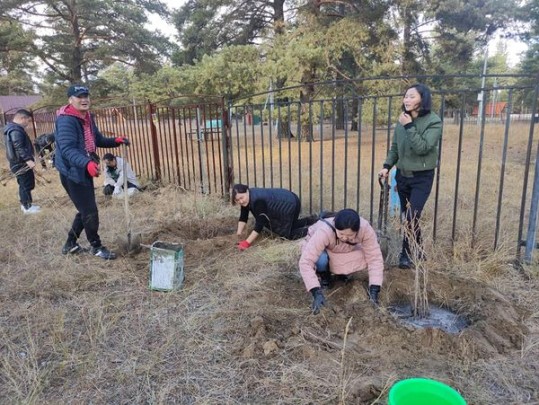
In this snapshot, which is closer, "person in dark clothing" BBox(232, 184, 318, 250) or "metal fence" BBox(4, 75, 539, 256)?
"metal fence" BBox(4, 75, 539, 256)

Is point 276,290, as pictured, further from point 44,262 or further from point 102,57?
point 102,57

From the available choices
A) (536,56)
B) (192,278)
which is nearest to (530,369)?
(192,278)

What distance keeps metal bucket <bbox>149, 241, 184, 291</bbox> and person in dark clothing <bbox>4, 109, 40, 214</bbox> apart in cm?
311

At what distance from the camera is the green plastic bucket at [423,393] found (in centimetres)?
155

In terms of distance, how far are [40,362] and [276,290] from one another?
153 centimetres

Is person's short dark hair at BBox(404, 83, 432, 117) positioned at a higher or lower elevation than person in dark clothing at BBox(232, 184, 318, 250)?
higher

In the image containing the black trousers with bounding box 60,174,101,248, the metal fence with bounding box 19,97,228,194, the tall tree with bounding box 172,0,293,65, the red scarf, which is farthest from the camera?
the tall tree with bounding box 172,0,293,65

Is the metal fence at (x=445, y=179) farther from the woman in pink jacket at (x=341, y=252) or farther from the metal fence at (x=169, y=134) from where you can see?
the woman in pink jacket at (x=341, y=252)

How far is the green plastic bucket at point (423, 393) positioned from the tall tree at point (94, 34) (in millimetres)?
15165

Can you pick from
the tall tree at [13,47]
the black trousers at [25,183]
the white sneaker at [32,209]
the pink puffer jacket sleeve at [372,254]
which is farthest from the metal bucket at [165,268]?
the tall tree at [13,47]

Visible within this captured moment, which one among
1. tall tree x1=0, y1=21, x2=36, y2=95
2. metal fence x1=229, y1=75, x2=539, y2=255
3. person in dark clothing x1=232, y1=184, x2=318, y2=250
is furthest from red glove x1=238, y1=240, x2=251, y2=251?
tall tree x1=0, y1=21, x2=36, y2=95

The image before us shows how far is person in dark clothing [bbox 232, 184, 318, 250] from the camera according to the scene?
3812 millimetres

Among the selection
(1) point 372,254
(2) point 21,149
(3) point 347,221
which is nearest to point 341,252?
(1) point 372,254

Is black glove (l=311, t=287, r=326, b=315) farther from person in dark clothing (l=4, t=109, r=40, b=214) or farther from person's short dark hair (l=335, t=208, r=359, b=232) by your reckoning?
person in dark clothing (l=4, t=109, r=40, b=214)
